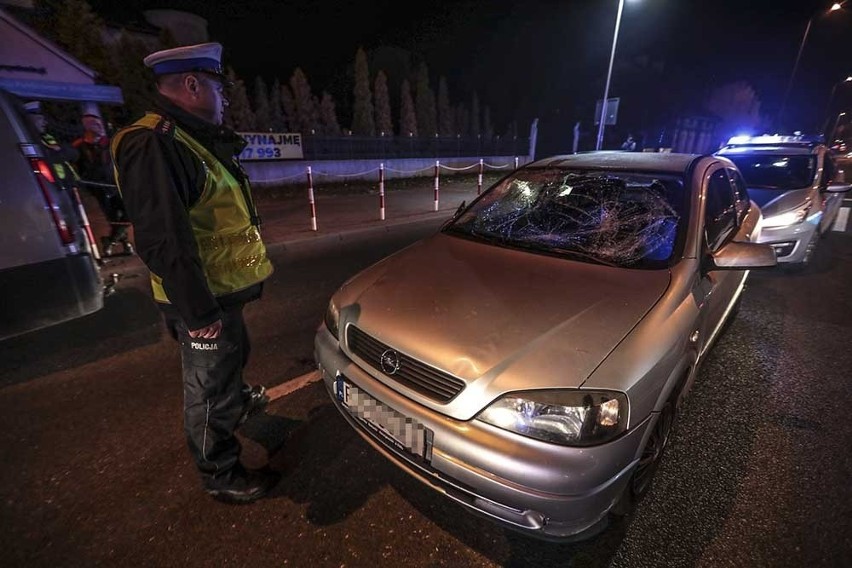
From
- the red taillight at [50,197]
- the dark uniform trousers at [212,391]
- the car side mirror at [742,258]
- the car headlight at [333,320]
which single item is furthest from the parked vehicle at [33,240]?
the car side mirror at [742,258]

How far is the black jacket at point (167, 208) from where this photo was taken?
1.45m

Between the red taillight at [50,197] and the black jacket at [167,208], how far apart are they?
2.29 m

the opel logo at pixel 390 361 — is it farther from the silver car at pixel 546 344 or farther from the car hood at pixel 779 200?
the car hood at pixel 779 200

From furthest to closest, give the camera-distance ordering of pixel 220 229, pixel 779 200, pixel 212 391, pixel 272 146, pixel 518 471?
pixel 272 146 < pixel 779 200 < pixel 212 391 < pixel 220 229 < pixel 518 471

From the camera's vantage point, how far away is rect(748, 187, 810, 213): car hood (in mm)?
4953

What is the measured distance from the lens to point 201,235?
1.67 meters

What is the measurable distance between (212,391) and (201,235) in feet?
2.43

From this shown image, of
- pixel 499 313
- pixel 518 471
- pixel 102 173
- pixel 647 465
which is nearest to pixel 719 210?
pixel 647 465

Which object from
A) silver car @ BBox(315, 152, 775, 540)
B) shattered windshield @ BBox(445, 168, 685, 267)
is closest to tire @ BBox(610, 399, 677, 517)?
silver car @ BBox(315, 152, 775, 540)

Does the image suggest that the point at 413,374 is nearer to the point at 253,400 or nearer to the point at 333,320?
the point at 333,320

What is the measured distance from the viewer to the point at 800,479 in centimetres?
212

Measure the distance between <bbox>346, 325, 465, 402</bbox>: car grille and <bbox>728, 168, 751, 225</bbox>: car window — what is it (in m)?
3.14

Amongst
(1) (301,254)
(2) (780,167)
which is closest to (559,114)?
(2) (780,167)

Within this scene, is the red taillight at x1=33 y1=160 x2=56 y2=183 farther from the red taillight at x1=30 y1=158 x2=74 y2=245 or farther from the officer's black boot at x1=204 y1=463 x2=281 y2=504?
the officer's black boot at x1=204 y1=463 x2=281 y2=504
